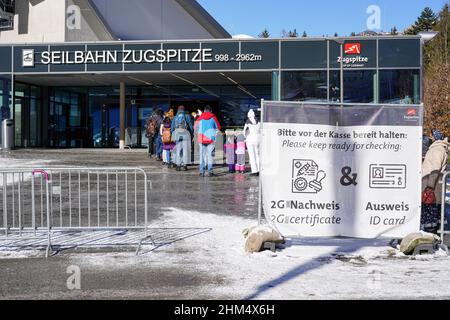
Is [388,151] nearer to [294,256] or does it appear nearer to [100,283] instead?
[294,256]

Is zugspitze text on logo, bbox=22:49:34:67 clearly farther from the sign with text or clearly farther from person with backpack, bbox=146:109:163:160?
the sign with text

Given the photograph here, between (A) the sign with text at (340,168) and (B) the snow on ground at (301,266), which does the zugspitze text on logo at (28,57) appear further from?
(A) the sign with text at (340,168)

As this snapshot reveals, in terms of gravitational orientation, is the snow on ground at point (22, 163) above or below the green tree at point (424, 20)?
below

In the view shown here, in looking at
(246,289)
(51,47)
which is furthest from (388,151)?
(51,47)

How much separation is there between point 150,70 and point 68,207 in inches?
601

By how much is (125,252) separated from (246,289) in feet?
7.23

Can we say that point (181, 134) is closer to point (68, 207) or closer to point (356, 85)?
point (68, 207)

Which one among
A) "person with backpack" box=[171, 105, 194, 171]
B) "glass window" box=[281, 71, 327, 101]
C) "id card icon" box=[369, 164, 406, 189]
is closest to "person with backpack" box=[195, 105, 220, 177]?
"person with backpack" box=[171, 105, 194, 171]

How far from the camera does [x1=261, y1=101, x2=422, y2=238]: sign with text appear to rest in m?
7.16

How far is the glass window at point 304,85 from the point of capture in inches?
941

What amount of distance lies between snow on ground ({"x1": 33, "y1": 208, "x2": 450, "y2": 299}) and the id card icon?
91 cm

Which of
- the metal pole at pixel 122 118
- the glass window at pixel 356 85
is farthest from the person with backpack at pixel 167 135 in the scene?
the metal pole at pixel 122 118

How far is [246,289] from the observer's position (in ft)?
19.3

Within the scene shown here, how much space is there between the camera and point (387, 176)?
23.6 ft
